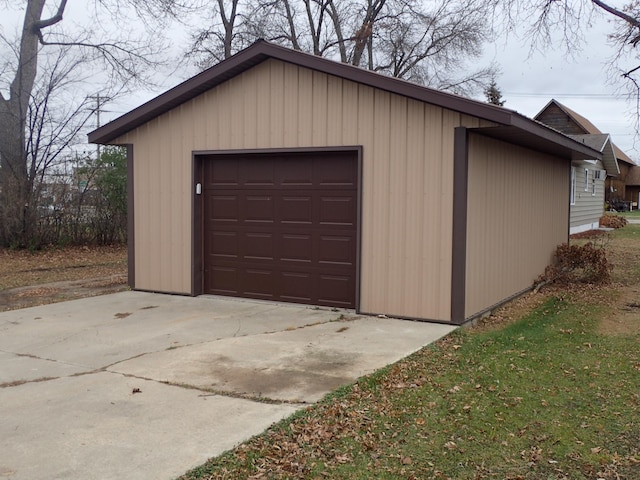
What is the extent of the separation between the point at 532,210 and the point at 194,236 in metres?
6.04

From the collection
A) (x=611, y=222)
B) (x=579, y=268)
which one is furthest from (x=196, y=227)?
(x=611, y=222)

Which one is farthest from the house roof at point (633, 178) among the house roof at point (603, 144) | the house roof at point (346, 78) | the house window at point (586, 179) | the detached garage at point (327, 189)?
the detached garage at point (327, 189)

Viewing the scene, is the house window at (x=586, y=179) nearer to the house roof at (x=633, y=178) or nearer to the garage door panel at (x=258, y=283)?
the garage door panel at (x=258, y=283)

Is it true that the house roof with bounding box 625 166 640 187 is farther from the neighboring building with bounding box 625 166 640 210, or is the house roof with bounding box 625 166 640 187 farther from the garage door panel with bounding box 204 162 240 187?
the garage door panel with bounding box 204 162 240 187

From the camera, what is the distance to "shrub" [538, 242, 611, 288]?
11.3 m

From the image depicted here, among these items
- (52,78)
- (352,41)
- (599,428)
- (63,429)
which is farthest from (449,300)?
(352,41)

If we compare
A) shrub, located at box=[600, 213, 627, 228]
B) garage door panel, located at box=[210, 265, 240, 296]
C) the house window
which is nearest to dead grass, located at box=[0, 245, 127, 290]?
garage door panel, located at box=[210, 265, 240, 296]

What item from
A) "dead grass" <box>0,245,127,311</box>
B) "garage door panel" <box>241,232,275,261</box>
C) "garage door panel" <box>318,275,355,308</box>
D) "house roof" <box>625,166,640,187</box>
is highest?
"house roof" <box>625,166,640,187</box>

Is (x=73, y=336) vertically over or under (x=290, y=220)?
under

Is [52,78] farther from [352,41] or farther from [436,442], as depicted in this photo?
[436,442]

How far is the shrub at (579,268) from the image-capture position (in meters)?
11.3

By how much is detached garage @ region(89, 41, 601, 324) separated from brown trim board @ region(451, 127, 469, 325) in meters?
0.02

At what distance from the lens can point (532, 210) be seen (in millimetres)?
11188

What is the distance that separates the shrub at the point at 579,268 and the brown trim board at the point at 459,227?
4.81 meters
